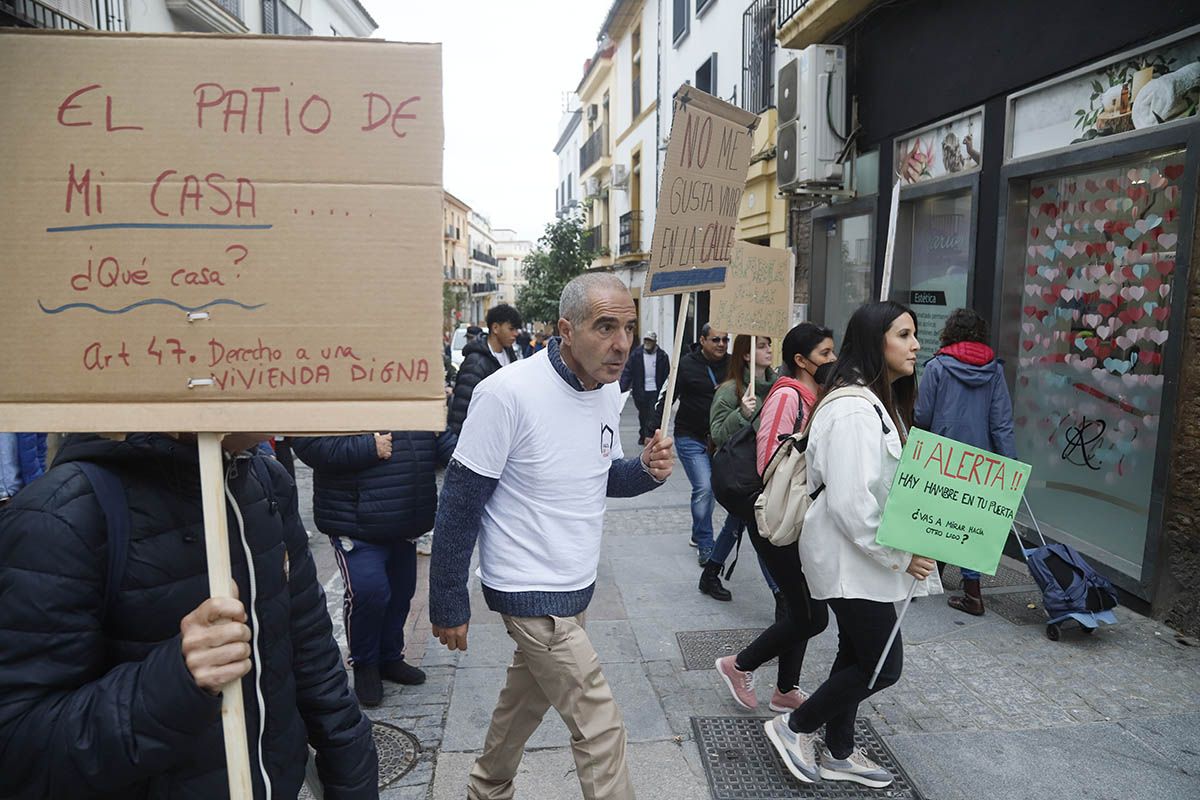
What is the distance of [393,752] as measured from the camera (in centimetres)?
362

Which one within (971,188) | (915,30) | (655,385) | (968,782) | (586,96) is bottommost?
(968,782)

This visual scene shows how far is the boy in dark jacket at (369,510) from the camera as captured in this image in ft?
12.7

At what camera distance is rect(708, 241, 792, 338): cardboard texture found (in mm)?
5156

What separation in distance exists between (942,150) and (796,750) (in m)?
6.53

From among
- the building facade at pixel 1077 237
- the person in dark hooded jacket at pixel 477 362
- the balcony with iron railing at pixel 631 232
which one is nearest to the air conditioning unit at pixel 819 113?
the building facade at pixel 1077 237

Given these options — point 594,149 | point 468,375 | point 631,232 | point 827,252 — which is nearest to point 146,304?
point 468,375

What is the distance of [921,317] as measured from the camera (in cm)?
855

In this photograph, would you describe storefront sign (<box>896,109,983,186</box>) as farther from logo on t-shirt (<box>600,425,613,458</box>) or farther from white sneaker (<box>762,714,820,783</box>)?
logo on t-shirt (<box>600,425,613,458</box>)

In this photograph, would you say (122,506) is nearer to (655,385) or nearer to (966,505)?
(966,505)

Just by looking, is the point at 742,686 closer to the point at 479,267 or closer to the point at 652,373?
the point at 652,373

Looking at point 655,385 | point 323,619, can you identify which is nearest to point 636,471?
point 323,619

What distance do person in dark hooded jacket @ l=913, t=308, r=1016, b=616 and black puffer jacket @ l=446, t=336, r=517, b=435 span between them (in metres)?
2.97

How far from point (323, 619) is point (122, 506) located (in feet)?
2.10

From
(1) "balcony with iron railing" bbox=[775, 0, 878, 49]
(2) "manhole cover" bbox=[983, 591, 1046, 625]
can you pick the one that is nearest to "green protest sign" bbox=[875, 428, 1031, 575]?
(2) "manhole cover" bbox=[983, 591, 1046, 625]
